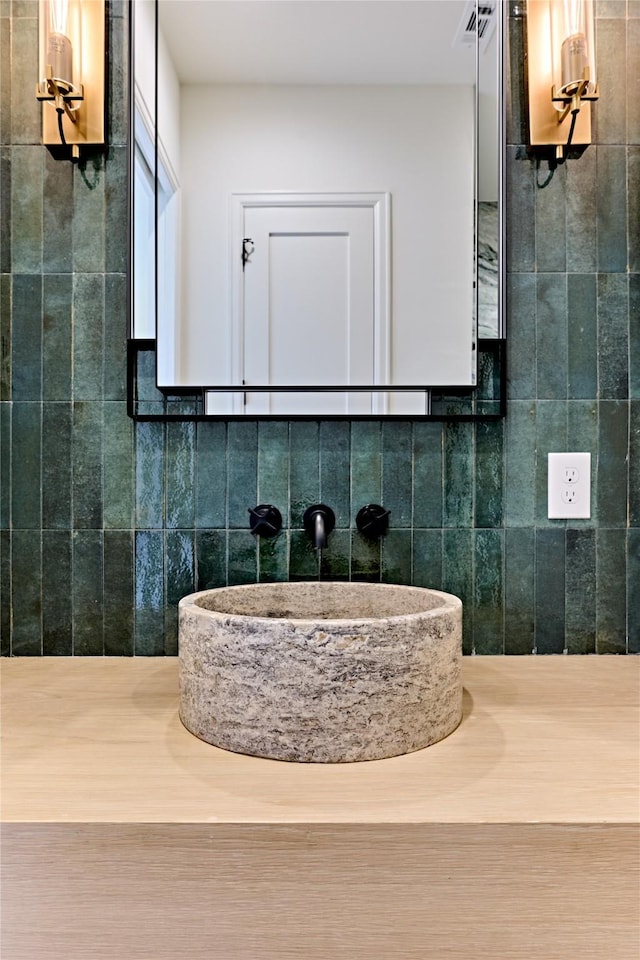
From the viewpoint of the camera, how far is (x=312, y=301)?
1.08m

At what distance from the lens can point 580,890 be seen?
573mm

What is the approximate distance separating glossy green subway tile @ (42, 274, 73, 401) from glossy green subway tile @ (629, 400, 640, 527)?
1.00 metres

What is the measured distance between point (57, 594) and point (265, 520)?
0.39 m

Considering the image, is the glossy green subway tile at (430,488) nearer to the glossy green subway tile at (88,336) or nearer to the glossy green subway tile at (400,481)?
the glossy green subway tile at (400,481)

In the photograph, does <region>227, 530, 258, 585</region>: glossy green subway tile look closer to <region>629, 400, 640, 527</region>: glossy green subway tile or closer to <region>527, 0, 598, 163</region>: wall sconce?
<region>629, 400, 640, 527</region>: glossy green subway tile

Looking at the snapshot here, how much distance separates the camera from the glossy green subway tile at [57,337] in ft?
3.65

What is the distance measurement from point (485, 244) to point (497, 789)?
2.84ft

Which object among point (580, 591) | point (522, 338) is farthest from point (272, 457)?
point (580, 591)

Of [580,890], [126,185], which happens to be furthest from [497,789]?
[126,185]

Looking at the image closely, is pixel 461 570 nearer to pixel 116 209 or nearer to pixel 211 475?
pixel 211 475

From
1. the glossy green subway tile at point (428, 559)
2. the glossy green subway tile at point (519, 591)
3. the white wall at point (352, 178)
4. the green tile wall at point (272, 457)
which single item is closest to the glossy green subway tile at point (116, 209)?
the green tile wall at point (272, 457)

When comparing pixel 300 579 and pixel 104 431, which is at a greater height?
pixel 104 431

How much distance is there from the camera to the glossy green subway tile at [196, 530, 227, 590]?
110 centimetres

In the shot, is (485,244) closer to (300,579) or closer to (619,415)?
(619,415)
